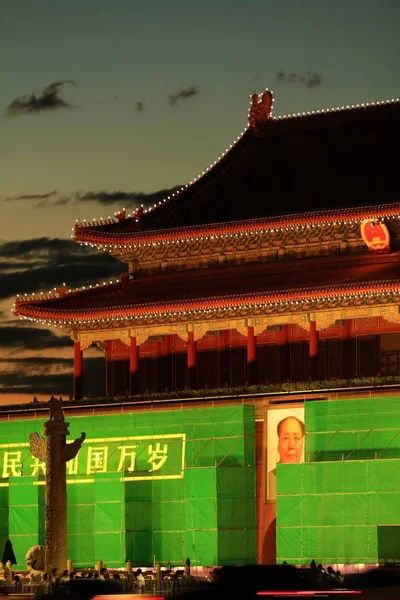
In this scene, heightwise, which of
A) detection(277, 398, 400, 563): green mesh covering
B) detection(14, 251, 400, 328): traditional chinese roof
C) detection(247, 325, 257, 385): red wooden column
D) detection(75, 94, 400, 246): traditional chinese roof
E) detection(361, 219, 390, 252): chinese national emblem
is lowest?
detection(277, 398, 400, 563): green mesh covering

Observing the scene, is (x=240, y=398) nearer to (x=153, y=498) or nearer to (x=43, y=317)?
(x=153, y=498)

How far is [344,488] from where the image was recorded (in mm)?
66938

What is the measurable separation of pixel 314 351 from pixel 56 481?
473 inches

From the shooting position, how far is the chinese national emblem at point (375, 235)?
7206 centimetres

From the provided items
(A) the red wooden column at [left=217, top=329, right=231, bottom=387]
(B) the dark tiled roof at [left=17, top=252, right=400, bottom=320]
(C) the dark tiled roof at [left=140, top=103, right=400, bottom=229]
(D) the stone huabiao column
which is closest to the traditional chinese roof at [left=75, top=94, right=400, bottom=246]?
(C) the dark tiled roof at [left=140, top=103, right=400, bottom=229]

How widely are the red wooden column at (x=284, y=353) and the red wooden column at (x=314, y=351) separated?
1.80 m

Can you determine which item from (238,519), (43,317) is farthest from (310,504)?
(43,317)

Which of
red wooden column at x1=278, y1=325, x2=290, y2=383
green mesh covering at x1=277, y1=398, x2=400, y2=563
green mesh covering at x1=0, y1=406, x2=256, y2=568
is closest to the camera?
green mesh covering at x1=277, y1=398, x2=400, y2=563

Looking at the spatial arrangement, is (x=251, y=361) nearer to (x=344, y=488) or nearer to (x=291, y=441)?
(x=291, y=441)

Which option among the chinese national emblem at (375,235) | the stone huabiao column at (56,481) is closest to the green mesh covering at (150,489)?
the stone huabiao column at (56,481)

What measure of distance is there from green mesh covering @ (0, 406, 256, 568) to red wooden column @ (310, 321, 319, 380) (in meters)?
2.95

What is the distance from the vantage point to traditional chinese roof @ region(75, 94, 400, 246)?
74625 millimetres

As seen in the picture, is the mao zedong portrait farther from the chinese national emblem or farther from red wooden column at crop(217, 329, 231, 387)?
the chinese national emblem

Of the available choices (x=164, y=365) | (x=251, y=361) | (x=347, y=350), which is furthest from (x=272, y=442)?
(x=164, y=365)
